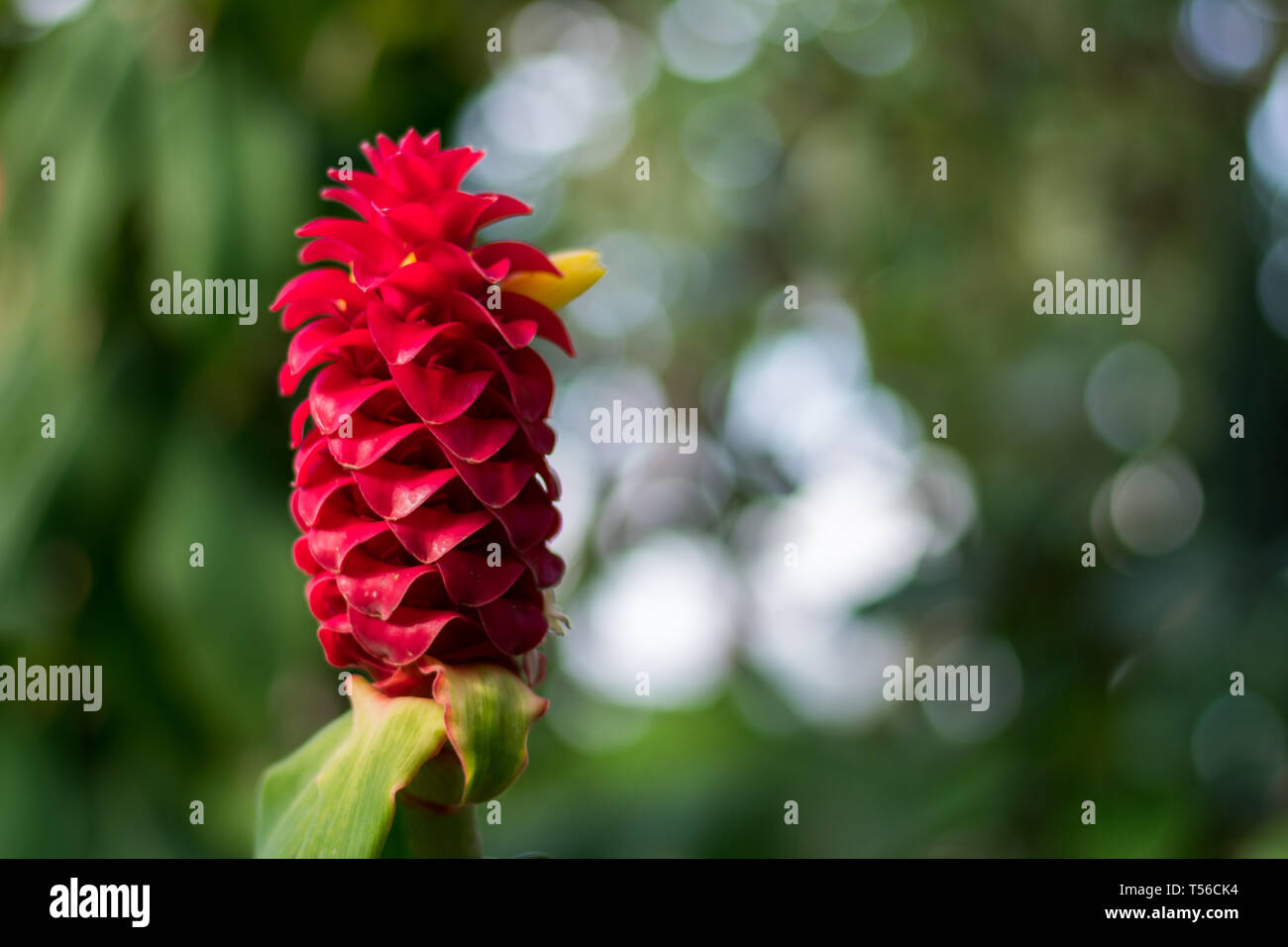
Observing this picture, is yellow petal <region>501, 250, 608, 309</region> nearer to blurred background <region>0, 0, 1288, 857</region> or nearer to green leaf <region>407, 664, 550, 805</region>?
green leaf <region>407, 664, 550, 805</region>

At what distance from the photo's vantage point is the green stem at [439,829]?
2.72 feet

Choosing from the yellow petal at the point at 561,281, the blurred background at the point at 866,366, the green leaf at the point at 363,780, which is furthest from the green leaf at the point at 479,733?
the blurred background at the point at 866,366

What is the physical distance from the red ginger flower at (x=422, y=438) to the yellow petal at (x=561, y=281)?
0.03 m

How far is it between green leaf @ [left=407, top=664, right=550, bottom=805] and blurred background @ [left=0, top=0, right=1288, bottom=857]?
1.42 m

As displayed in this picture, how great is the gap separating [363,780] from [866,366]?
8.93ft

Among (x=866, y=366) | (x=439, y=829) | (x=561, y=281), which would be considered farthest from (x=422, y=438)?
(x=866, y=366)

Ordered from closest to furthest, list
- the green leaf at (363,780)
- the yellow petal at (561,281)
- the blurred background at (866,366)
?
the green leaf at (363,780) < the yellow petal at (561,281) < the blurred background at (866,366)

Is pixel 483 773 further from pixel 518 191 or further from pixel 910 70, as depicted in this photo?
pixel 518 191

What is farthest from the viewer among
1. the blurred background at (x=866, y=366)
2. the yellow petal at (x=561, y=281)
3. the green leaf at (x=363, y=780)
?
the blurred background at (x=866, y=366)

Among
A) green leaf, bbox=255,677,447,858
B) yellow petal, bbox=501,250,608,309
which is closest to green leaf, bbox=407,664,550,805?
green leaf, bbox=255,677,447,858

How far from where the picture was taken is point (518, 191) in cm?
342

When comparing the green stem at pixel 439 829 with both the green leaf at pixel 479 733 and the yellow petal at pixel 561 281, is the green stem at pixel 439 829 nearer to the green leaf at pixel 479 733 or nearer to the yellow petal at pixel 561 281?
the green leaf at pixel 479 733

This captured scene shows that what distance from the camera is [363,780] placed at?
77 cm

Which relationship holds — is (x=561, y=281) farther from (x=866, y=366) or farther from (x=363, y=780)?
(x=866, y=366)
